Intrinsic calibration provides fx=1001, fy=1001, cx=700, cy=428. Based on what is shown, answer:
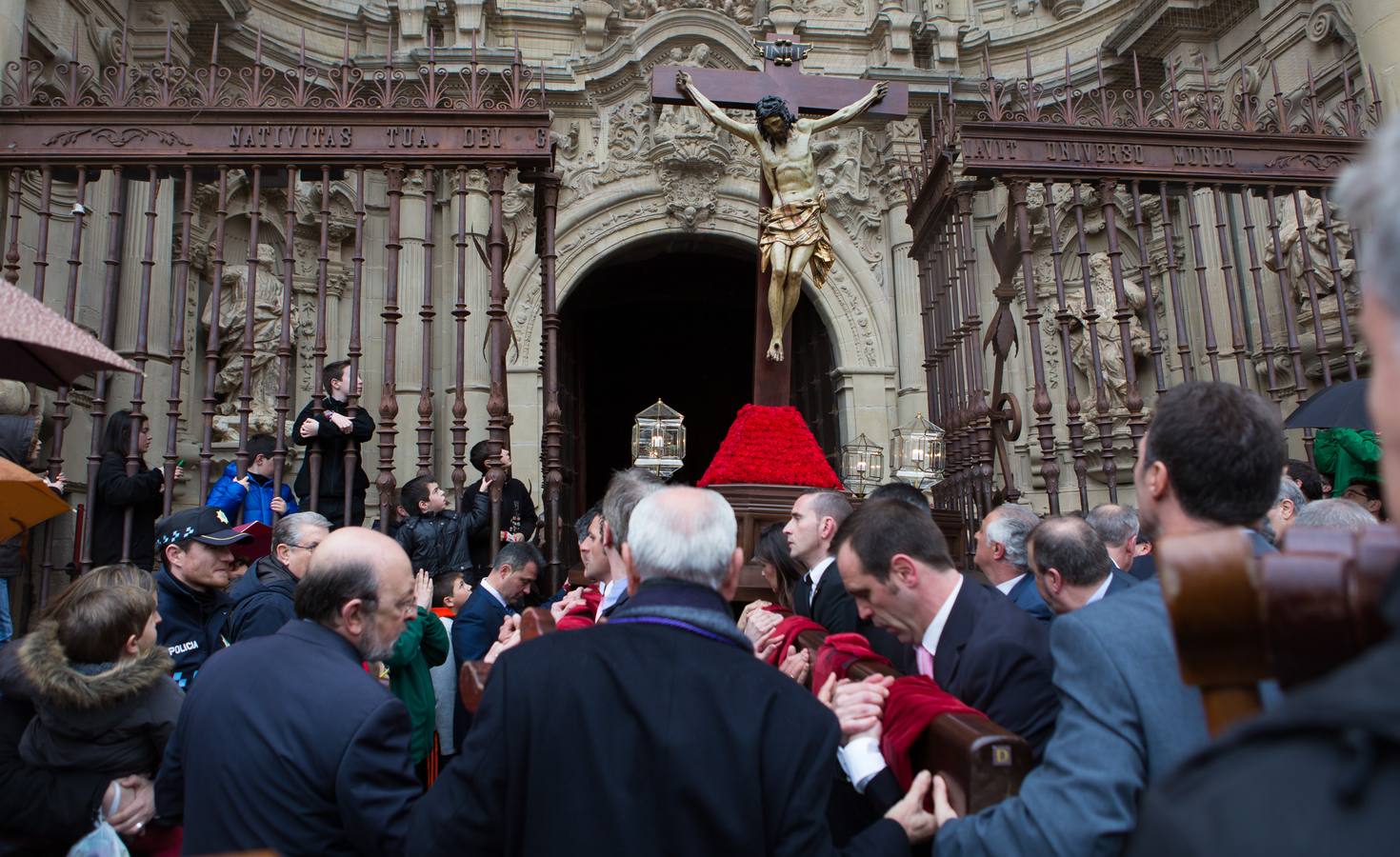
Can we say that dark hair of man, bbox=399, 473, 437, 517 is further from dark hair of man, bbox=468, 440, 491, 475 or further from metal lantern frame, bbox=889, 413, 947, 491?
metal lantern frame, bbox=889, 413, 947, 491

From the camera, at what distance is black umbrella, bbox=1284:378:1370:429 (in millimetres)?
5164

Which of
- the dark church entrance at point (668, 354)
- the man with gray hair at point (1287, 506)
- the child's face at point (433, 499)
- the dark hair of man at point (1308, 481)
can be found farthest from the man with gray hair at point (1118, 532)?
the dark church entrance at point (668, 354)

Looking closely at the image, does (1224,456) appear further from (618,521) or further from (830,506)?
(830,506)

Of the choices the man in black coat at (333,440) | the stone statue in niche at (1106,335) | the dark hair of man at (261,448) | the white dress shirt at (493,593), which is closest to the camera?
the white dress shirt at (493,593)

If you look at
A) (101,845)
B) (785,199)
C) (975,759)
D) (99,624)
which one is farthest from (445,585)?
(975,759)

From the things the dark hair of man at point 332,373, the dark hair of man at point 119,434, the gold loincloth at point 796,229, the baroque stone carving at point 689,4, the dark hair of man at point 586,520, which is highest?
the baroque stone carving at point 689,4

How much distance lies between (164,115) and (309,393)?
4.88 m

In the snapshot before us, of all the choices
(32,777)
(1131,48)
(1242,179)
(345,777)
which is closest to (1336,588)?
(345,777)

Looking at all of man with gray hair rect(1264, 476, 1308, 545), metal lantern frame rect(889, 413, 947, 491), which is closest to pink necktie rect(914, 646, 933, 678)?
man with gray hair rect(1264, 476, 1308, 545)

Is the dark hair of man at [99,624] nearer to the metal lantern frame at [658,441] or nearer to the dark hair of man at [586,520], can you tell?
the dark hair of man at [586,520]

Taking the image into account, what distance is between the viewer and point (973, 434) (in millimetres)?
6898

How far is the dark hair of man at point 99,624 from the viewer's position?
2543 mm

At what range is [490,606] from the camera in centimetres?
430

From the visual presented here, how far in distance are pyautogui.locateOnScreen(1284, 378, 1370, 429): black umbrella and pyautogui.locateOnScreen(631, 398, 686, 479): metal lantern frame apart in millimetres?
3476
